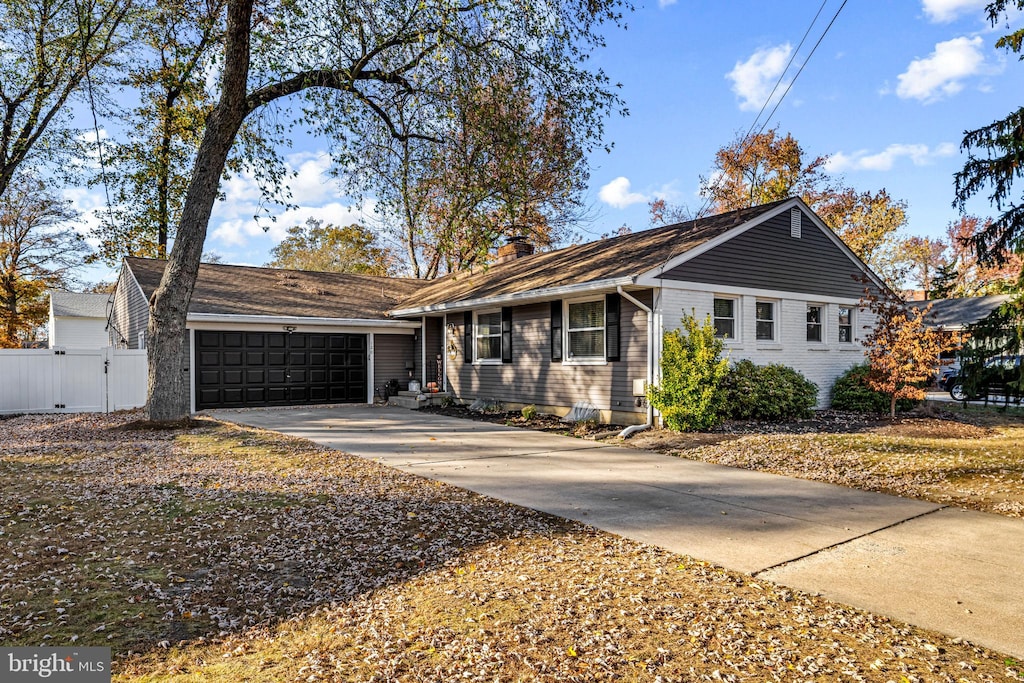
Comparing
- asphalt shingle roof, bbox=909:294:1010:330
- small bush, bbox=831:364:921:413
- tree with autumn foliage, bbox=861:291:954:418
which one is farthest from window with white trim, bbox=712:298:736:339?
asphalt shingle roof, bbox=909:294:1010:330

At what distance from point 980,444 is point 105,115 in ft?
71.9

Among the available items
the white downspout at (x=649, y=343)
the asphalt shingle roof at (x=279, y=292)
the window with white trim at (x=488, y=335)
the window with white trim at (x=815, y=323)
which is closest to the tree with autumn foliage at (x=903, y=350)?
the window with white trim at (x=815, y=323)

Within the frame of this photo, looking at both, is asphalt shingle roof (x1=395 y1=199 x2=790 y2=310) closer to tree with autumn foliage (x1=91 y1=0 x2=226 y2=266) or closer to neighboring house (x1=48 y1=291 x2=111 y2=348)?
tree with autumn foliage (x1=91 y1=0 x2=226 y2=266)

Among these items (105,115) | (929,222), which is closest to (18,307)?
(105,115)

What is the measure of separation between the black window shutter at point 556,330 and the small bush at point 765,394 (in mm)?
3495

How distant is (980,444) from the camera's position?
9.19 m

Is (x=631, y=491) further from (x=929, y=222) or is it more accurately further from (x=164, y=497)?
(x=929, y=222)

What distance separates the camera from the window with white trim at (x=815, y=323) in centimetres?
1412

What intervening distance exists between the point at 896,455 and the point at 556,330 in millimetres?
6761

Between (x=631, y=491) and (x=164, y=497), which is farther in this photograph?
(x=631, y=491)

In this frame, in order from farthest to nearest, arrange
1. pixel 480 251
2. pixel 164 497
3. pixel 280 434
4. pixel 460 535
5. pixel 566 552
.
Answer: pixel 480 251 → pixel 280 434 → pixel 164 497 → pixel 460 535 → pixel 566 552

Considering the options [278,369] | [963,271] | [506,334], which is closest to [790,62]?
[506,334]

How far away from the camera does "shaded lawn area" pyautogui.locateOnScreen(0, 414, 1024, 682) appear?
9.47 feet

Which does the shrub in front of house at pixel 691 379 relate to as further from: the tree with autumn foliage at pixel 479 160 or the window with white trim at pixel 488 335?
the window with white trim at pixel 488 335
